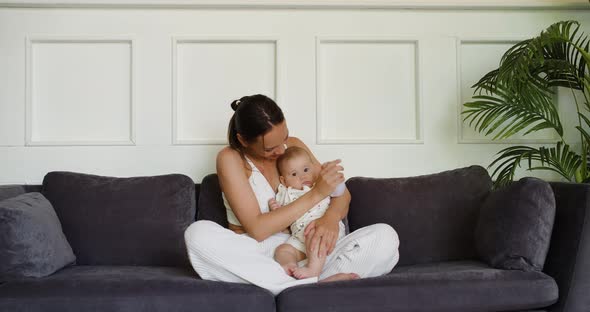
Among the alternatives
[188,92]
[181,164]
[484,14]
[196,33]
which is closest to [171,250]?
[181,164]

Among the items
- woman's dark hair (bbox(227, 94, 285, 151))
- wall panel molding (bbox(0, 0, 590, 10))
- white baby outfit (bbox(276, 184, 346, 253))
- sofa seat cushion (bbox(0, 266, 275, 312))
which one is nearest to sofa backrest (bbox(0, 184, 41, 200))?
sofa seat cushion (bbox(0, 266, 275, 312))

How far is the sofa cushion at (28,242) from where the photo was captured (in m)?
2.07

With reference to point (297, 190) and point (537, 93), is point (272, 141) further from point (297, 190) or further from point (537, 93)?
point (537, 93)

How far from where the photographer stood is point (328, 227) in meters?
2.24

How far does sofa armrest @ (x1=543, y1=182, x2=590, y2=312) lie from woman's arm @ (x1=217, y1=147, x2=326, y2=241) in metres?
0.86

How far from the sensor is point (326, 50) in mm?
3072

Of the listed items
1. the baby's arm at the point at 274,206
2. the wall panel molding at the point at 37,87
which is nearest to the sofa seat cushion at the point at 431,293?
the baby's arm at the point at 274,206

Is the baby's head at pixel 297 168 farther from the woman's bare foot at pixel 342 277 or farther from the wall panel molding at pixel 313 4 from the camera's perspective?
the wall panel molding at pixel 313 4

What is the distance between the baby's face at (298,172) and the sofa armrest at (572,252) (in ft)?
3.06

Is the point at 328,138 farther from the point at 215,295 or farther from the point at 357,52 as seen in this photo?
the point at 215,295

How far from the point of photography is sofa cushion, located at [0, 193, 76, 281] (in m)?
2.07

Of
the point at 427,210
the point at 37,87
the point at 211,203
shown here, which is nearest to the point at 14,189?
the point at 37,87

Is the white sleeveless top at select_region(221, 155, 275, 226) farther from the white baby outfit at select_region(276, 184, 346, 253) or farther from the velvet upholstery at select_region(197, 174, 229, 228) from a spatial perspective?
the velvet upholstery at select_region(197, 174, 229, 228)

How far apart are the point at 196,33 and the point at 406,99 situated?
3.64 ft
